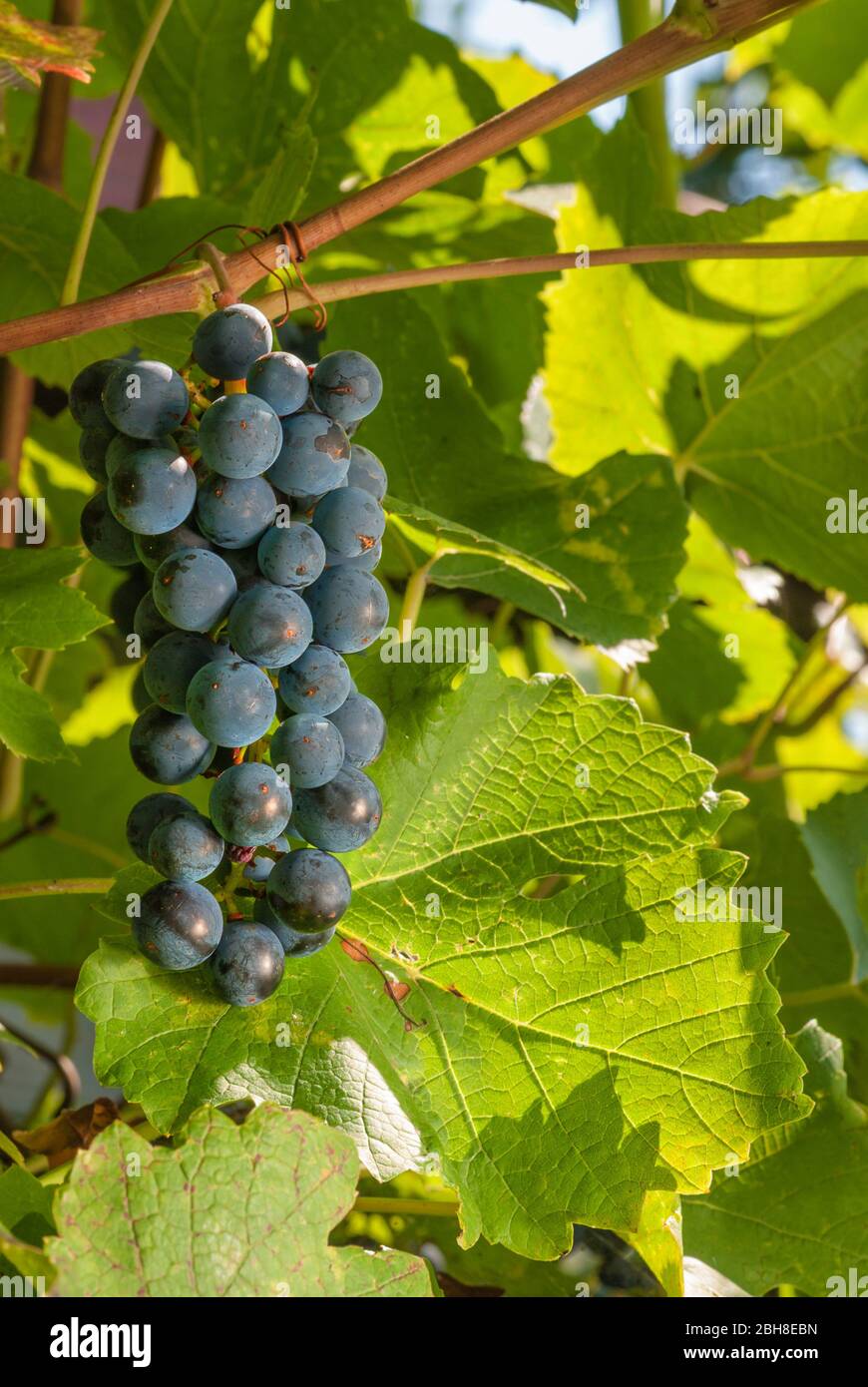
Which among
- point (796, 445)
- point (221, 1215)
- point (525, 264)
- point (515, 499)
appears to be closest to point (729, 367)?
point (796, 445)

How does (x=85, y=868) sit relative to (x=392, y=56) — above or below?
below

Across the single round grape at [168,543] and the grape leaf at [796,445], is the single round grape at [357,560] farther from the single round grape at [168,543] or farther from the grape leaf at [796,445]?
the grape leaf at [796,445]

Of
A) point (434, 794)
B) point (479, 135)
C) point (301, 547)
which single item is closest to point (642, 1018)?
point (434, 794)

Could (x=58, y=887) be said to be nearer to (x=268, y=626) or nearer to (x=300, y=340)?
(x=268, y=626)

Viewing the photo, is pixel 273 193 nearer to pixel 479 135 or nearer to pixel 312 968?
pixel 479 135

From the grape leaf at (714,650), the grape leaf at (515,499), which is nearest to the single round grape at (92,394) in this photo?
the grape leaf at (515,499)

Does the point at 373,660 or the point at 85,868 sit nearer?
the point at 373,660
